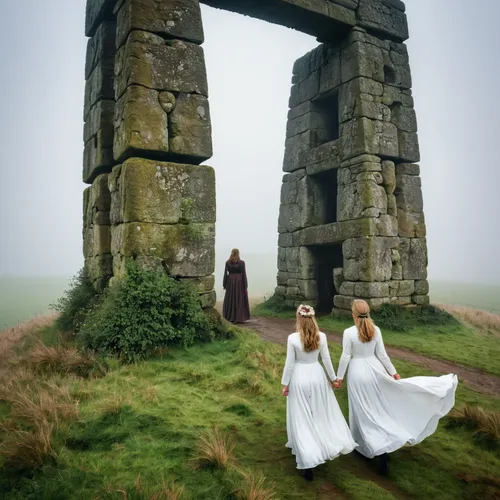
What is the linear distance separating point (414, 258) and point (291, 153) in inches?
183

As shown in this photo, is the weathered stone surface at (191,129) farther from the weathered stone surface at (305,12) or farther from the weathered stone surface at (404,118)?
the weathered stone surface at (404,118)

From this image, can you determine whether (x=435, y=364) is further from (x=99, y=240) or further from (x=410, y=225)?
(x=99, y=240)

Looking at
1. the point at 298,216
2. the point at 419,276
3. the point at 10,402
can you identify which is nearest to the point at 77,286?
the point at 10,402

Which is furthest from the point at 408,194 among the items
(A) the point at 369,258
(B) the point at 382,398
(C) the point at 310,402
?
(C) the point at 310,402

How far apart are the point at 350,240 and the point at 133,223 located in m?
5.68

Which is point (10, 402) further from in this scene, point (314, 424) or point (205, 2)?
point (205, 2)

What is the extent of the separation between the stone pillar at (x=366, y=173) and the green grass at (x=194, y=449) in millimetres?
4784

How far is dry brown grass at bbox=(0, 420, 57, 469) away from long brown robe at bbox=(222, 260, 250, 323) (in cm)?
697

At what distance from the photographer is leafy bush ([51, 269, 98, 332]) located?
7570 millimetres

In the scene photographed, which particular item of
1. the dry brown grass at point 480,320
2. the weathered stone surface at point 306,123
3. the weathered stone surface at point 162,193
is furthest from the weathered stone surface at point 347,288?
the weathered stone surface at point 306,123

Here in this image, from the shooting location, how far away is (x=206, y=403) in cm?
469

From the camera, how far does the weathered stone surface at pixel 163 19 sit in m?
6.87

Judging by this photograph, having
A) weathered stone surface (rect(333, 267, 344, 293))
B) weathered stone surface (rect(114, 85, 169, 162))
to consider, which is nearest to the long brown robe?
weathered stone surface (rect(333, 267, 344, 293))

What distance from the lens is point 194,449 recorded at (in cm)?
361
